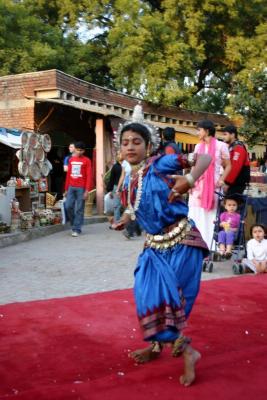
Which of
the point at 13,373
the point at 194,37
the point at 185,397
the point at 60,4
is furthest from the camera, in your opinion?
the point at 60,4

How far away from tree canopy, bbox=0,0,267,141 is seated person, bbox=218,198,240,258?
1403 cm

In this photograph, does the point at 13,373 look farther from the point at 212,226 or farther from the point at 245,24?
the point at 245,24

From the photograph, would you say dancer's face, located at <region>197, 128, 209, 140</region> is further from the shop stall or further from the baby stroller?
the shop stall

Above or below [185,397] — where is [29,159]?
above

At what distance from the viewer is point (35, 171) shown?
39.1ft

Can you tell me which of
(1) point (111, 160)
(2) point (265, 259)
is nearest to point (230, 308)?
(2) point (265, 259)

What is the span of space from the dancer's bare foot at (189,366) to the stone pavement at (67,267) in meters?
2.62

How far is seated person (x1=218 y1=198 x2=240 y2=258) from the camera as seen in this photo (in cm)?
702

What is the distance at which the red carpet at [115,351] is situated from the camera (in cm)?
305

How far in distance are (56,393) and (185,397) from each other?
0.72 metres

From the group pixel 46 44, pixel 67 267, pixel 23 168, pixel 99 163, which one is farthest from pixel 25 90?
pixel 46 44

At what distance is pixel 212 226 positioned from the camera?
7.21m

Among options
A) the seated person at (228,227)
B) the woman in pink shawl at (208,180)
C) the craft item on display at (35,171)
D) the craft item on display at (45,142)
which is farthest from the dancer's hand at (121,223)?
the craft item on display at (45,142)

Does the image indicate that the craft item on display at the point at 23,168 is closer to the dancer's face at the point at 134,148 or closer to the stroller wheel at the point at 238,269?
→ the stroller wheel at the point at 238,269
